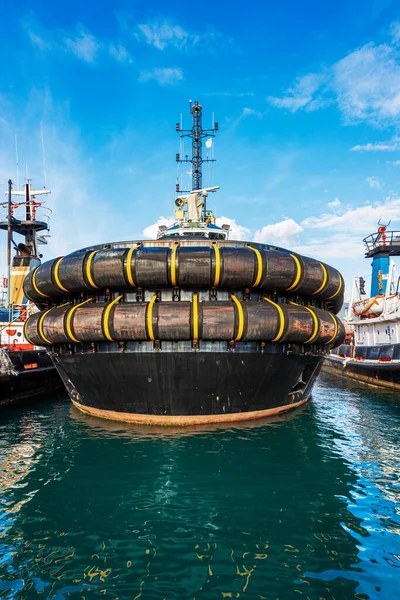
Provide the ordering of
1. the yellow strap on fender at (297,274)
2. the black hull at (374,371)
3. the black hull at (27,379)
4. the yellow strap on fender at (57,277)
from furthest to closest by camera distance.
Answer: the black hull at (374,371) → the black hull at (27,379) → the yellow strap on fender at (57,277) → the yellow strap on fender at (297,274)

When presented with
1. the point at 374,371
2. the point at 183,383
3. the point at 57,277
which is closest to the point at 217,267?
the point at 183,383

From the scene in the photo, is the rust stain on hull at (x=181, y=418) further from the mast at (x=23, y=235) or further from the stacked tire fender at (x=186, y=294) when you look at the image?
the mast at (x=23, y=235)

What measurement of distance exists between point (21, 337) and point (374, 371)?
23089mm

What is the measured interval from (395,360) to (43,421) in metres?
19.2

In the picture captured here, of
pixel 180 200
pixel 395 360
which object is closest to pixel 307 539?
pixel 180 200

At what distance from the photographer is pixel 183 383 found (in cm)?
1005

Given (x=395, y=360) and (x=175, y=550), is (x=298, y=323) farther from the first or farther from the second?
(x=395, y=360)

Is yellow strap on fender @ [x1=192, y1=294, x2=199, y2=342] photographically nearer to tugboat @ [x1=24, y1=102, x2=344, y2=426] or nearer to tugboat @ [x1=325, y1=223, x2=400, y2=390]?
tugboat @ [x1=24, y1=102, x2=344, y2=426]

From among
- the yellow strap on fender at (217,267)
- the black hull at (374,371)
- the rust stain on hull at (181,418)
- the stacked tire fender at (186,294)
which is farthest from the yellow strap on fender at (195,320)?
the black hull at (374,371)

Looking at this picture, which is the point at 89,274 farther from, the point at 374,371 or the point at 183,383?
the point at 374,371

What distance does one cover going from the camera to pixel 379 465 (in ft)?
27.1

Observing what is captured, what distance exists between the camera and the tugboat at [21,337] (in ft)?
54.6

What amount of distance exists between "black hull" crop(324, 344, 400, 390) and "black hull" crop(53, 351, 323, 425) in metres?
12.4

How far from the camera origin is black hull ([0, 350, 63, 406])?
16.3 meters
